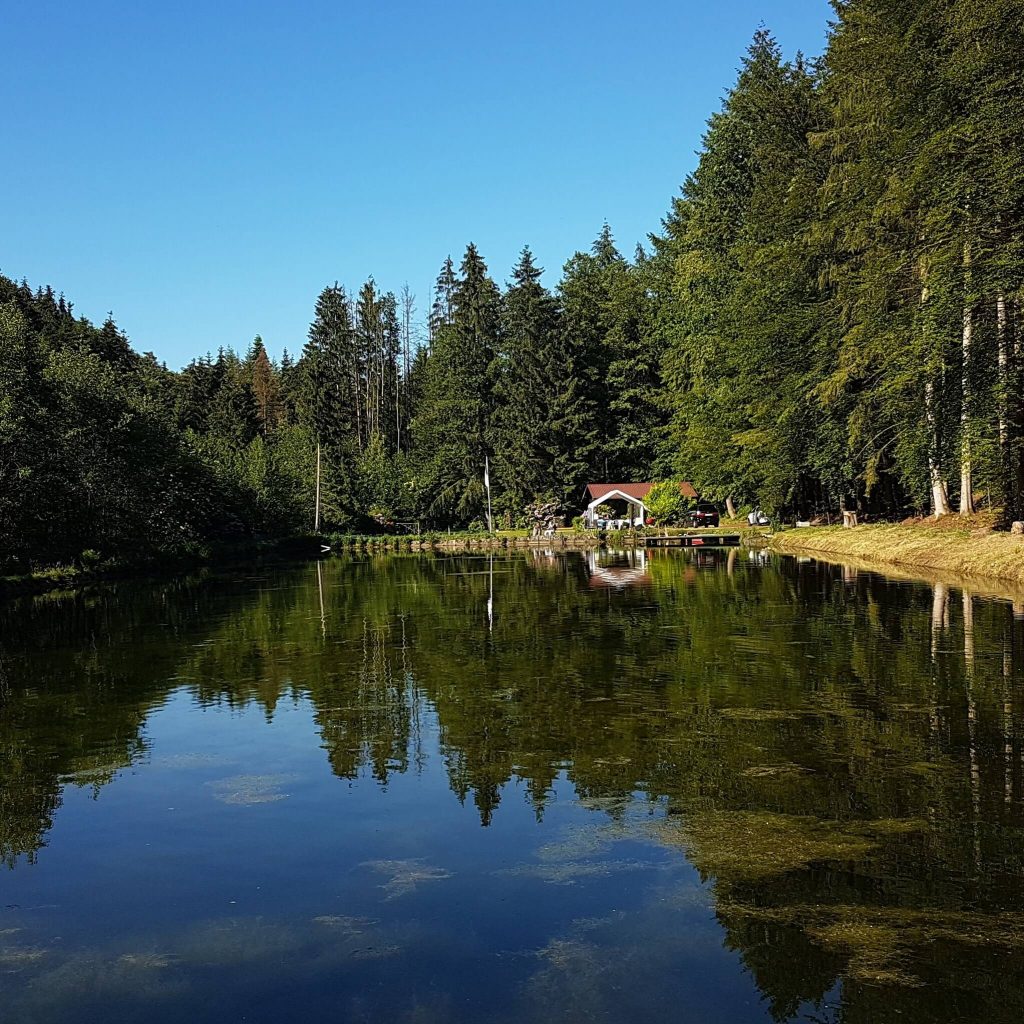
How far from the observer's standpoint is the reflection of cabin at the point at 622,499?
71.0 meters

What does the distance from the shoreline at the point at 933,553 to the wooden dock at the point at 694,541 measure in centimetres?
1051

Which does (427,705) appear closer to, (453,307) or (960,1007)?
(960,1007)

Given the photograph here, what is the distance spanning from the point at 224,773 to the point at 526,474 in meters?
64.9

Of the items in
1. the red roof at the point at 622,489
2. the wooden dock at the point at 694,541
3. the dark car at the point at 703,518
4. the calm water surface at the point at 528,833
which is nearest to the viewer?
the calm water surface at the point at 528,833

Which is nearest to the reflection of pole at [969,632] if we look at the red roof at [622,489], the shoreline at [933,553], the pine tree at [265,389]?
the shoreline at [933,553]

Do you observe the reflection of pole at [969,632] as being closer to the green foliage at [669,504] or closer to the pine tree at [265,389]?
the green foliage at [669,504]

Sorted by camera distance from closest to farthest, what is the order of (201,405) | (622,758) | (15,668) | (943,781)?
(943,781)
(622,758)
(15,668)
(201,405)

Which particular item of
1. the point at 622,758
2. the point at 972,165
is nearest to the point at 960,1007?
the point at 622,758

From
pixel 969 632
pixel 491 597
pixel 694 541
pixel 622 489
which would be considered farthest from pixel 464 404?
pixel 969 632

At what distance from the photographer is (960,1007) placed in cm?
502

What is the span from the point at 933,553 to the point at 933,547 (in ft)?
1.03

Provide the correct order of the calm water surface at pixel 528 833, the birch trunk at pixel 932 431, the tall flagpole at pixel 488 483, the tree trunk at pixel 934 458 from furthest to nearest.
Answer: the tall flagpole at pixel 488 483
the tree trunk at pixel 934 458
the birch trunk at pixel 932 431
the calm water surface at pixel 528 833

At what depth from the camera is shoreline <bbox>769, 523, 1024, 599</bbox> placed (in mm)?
24672

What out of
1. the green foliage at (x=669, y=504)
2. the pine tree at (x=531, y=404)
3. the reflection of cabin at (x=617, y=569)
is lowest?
the reflection of cabin at (x=617, y=569)
